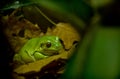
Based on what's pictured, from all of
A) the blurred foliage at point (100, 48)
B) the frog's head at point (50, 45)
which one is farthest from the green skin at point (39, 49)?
the blurred foliage at point (100, 48)

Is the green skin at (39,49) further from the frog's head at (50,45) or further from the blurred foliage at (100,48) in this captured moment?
the blurred foliage at (100,48)

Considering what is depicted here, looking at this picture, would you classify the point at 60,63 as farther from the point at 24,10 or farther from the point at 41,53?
the point at 24,10

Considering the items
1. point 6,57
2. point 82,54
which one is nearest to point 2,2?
point 6,57

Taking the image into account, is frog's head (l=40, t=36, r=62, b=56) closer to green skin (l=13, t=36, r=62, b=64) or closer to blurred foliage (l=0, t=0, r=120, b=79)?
green skin (l=13, t=36, r=62, b=64)

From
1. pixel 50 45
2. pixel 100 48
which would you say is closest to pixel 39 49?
pixel 50 45

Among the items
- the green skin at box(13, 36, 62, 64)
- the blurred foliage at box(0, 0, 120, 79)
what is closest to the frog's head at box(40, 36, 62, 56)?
the green skin at box(13, 36, 62, 64)

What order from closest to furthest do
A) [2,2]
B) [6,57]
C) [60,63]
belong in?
[2,2] < [60,63] < [6,57]

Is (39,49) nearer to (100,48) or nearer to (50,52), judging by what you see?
(50,52)
